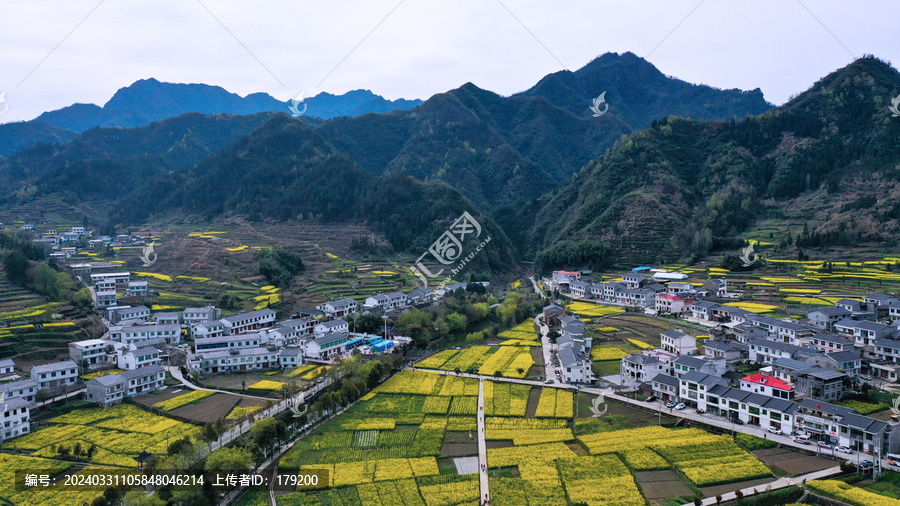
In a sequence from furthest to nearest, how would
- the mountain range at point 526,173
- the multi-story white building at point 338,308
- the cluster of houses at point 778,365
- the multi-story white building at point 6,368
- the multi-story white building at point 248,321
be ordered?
1. the mountain range at point 526,173
2. the multi-story white building at point 338,308
3. the multi-story white building at point 248,321
4. the multi-story white building at point 6,368
5. the cluster of houses at point 778,365

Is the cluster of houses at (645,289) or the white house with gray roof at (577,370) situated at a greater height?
the cluster of houses at (645,289)

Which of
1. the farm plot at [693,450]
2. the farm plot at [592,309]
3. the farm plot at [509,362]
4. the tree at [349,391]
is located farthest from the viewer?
the farm plot at [592,309]

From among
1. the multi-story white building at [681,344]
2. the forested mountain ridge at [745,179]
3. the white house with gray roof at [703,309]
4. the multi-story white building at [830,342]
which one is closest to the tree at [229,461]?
the multi-story white building at [681,344]

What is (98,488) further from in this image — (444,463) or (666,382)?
(666,382)

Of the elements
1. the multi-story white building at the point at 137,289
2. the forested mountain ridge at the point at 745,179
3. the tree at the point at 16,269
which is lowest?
the multi-story white building at the point at 137,289

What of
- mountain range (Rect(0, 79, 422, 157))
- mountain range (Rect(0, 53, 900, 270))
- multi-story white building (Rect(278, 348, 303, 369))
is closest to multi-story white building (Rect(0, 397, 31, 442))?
multi-story white building (Rect(278, 348, 303, 369))

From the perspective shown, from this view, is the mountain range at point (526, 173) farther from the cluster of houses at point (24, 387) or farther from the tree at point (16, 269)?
the cluster of houses at point (24, 387)

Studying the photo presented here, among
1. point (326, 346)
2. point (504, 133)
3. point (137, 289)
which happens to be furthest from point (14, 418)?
point (504, 133)

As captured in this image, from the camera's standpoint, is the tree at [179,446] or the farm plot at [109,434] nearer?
the tree at [179,446]
